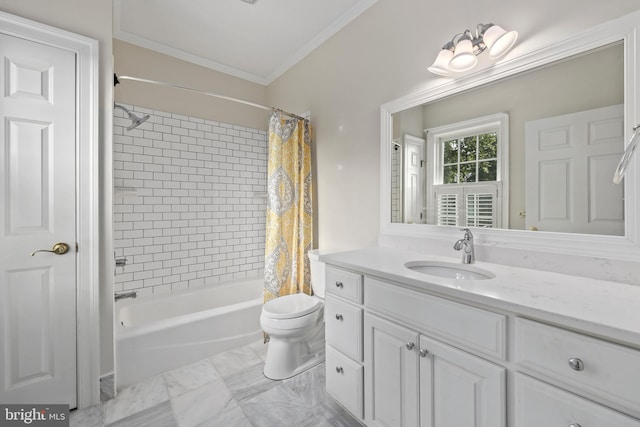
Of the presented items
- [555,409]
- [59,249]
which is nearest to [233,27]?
[59,249]

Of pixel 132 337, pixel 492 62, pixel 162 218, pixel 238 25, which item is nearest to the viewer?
pixel 492 62

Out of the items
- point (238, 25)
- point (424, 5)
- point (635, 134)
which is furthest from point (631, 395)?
point (238, 25)

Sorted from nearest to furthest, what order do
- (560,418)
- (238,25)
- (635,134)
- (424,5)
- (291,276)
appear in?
(560,418) < (635,134) < (424,5) < (238,25) < (291,276)

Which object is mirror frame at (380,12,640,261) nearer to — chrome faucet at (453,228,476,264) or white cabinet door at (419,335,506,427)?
chrome faucet at (453,228,476,264)

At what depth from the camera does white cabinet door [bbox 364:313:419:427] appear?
3.79 ft

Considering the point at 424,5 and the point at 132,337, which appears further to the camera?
the point at 132,337

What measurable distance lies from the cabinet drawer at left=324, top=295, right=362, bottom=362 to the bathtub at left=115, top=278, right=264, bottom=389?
1021 mm

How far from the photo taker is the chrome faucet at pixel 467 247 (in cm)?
140

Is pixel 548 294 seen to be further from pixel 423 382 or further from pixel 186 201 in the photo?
pixel 186 201

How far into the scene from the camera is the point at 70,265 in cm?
159

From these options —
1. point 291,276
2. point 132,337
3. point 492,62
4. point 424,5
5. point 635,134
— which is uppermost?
point 424,5

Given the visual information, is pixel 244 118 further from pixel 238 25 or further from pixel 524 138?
pixel 524 138

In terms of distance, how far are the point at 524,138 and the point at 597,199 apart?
1.24 ft

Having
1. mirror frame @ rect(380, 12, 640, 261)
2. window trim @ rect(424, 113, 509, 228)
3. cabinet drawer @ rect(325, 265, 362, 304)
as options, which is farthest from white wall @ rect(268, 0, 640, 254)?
cabinet drawer @ rect(325, 265, 362, 304)
